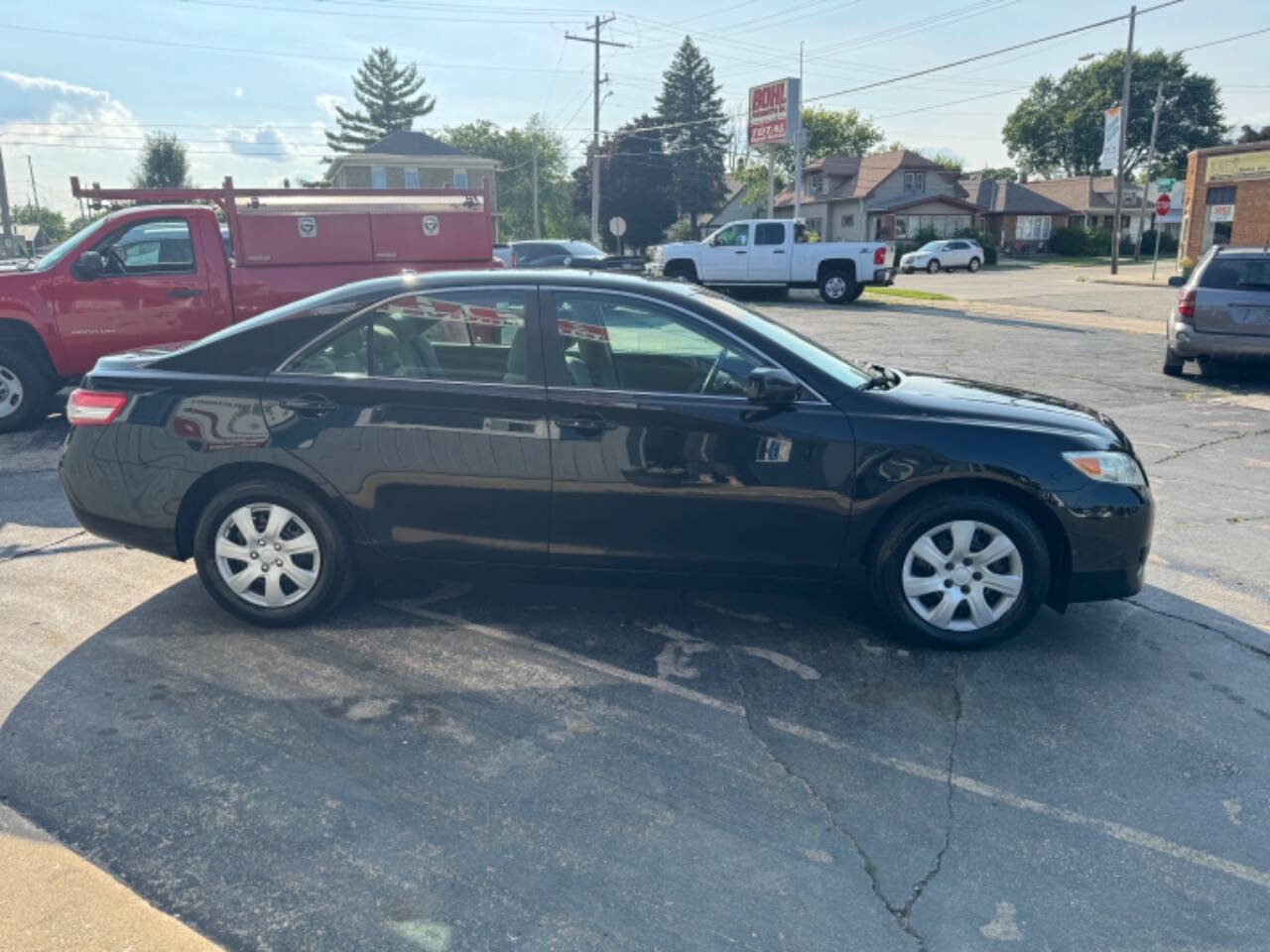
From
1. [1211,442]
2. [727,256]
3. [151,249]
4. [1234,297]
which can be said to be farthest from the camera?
[727,256]

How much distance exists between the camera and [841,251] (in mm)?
24109

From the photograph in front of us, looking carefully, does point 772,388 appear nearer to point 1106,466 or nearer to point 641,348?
point 641,348

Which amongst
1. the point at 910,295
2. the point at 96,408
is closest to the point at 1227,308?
the point at 96,408

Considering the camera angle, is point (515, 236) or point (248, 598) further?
point (515, 236)

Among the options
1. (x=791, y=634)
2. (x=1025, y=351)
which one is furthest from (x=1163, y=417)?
(x=791, y=634)

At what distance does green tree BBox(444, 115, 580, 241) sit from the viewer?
90.5 meters

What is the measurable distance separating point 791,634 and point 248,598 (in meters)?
2.46

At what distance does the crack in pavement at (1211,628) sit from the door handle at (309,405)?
13.1ft

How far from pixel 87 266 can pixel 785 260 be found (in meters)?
18.5

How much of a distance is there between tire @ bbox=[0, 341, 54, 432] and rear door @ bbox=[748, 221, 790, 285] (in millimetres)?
18581

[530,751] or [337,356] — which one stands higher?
[337,356]

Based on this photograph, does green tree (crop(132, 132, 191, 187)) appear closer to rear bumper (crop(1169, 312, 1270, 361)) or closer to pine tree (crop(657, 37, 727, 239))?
pine tree (crop(657, 37, 727, 239))

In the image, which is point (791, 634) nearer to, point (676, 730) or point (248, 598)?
point (676, 730)

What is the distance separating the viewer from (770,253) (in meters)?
24.6
